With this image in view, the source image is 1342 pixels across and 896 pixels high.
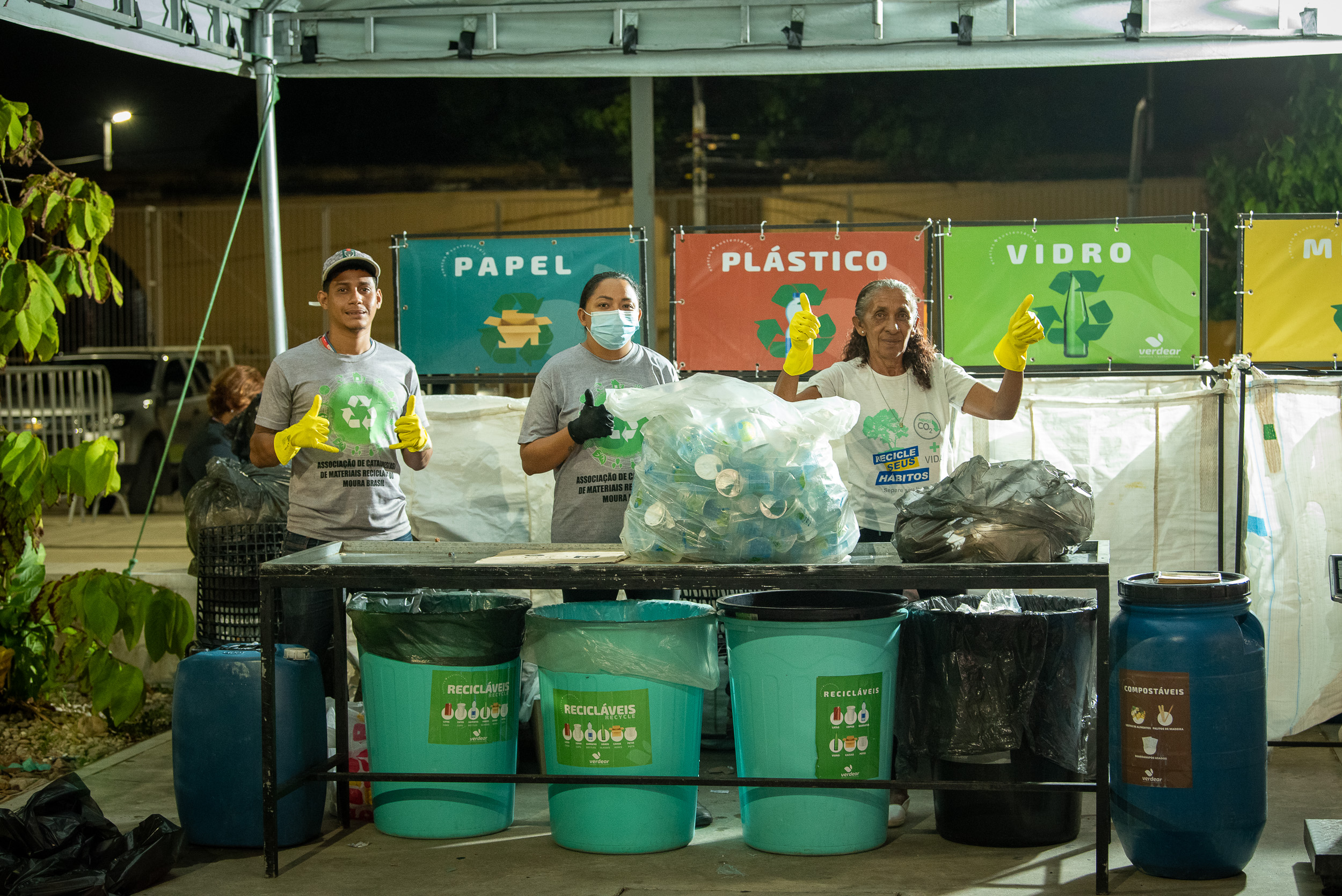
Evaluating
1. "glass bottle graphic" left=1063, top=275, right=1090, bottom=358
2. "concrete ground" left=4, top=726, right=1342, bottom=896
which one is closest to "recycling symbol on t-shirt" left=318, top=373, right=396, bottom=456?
"concrete ground" left=4, top=726, right=1342, bottom=896

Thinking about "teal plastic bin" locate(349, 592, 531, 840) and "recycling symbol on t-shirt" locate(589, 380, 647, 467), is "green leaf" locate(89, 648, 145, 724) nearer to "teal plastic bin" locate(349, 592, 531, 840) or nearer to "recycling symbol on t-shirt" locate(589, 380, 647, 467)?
"teal plastic bin" locate(349, 592, 531, 840)

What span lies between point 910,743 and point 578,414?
1497 millimetres

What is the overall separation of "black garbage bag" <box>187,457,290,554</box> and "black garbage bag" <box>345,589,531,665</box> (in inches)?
51.7

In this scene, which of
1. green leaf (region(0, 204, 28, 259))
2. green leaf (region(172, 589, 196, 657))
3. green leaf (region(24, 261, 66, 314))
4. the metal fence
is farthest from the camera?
the metal fence

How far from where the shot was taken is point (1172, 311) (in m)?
5.80

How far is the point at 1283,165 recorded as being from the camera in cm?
1387

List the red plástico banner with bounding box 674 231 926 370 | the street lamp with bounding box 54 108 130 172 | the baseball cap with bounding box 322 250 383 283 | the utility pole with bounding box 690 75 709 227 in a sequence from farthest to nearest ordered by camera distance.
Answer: the street lamp with bounding box 54 108 130 172 → the utility pole with bounding box 690 75 709 227 → the red plástico banner with bounding box 674 231 926 370 → the baseball cap with bounding box 322 250 383 283

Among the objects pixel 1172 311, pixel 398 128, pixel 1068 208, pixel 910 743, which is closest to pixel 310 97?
pixel 398 128

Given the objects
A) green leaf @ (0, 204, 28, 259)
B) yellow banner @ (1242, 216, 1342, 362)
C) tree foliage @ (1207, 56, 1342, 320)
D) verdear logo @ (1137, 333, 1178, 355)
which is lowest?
verdear logo @ (1137, 333, 1178, 355)

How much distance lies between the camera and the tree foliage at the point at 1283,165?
42.7 feet

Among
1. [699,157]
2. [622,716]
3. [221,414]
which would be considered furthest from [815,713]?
[699,157]

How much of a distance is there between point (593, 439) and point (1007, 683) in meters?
1.51

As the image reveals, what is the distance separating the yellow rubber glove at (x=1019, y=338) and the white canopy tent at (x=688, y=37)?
5.93 ft

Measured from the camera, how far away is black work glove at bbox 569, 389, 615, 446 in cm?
400
